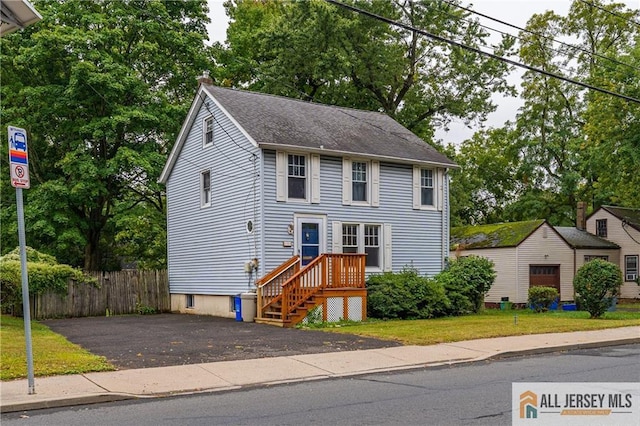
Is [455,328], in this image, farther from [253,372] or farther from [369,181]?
[369,181]

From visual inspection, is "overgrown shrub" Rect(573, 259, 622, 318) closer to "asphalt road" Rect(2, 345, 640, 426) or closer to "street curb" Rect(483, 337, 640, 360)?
"street curb" Rect(483, 337, 640, 360)

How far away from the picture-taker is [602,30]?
139 ft

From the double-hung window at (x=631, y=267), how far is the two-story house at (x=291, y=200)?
1587 cm

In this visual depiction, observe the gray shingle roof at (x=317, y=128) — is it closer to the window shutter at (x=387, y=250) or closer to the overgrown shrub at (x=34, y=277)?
the window shutter at (x=387, y=250)

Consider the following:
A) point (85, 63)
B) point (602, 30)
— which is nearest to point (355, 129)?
point (85, 63)

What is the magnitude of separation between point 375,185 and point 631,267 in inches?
785

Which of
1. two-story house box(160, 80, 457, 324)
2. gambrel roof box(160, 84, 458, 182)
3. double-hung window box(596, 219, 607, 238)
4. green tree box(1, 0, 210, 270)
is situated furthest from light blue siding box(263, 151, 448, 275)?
double-hung window box(596, 219, 607, 238)

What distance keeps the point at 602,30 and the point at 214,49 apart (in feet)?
84.7

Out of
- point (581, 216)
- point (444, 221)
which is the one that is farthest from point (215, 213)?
point (581, 216)

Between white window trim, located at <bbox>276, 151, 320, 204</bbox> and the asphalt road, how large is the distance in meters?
11.2

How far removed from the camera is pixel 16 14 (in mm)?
8016

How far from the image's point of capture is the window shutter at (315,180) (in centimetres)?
2184

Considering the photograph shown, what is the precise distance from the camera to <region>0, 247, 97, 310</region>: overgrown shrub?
1948cm

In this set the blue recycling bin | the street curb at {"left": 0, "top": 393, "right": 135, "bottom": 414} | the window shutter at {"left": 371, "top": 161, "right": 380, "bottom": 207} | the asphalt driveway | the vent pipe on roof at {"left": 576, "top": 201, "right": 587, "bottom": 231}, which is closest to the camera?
the street curb at {"left": 0, "top": 393, "right": 135, "bottom": 414}
